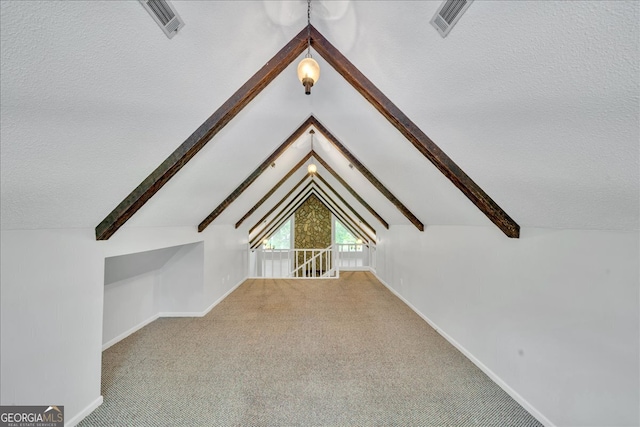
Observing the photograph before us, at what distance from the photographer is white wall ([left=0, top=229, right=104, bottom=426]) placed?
5.46 feet

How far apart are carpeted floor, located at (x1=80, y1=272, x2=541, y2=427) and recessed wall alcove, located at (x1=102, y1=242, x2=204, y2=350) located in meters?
0.20

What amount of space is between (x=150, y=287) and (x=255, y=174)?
2.45 meters

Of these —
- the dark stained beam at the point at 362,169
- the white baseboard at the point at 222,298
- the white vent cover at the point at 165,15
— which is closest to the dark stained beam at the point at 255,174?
the dark stained beam at the point at 362,169

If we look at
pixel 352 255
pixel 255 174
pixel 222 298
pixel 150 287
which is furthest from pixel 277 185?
pixel 352 255

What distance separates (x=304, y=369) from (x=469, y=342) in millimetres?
1848

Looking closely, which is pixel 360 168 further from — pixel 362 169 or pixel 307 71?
pixel 307 71

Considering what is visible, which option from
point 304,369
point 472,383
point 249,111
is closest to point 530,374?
point 472,383

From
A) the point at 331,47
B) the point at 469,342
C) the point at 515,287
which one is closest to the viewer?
the point at 331,47

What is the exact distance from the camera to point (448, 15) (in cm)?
127

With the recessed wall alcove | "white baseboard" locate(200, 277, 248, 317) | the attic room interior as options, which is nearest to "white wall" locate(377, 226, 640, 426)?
the attic room interior

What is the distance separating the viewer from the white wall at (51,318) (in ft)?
5.46

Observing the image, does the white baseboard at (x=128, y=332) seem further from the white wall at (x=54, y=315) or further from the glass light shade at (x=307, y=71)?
the glass light shade at (x=307, y=71)

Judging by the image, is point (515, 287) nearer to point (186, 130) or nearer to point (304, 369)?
point (304, 369)

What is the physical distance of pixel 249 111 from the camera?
8.11ft
